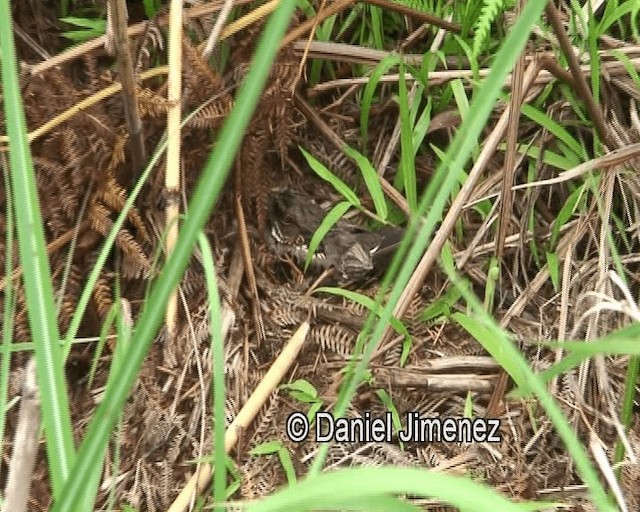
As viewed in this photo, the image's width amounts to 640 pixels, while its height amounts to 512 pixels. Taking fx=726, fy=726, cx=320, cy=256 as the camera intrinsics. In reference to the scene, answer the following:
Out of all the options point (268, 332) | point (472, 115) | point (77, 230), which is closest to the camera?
point (472, 115)

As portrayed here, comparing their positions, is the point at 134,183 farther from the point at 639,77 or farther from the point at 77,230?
the point at 639,77

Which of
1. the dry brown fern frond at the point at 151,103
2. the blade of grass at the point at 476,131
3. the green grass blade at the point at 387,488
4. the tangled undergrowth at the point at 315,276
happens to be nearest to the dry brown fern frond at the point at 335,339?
the tangled undergrowth at the point at 315,276

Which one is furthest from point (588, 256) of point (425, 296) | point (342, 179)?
point (342, 179)

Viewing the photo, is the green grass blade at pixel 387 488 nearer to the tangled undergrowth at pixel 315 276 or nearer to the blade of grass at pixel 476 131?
the blade of grass at pixel 476 131

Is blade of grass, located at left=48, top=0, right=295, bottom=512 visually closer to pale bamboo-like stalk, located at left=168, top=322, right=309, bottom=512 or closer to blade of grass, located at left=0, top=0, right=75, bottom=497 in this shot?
blade of grass, located at left=0, top=0, right=75, bottom=497

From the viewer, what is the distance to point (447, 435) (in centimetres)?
99

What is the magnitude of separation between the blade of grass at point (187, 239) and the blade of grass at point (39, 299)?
0.26 feet

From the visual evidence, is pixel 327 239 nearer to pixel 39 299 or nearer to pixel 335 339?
pixel 335 339

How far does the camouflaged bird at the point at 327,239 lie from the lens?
1087 millimetres

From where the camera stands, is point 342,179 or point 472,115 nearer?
point 472,115

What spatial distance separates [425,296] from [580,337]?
0.74 feet

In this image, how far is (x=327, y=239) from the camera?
3.66ft

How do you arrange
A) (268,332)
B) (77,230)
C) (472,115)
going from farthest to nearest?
(268,332) → (77,230) → (472,115)

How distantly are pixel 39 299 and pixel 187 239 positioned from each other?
0.20 meters
